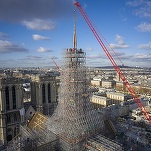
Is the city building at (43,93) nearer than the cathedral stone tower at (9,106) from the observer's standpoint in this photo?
No

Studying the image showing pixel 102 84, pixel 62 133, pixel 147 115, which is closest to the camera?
pixel 62 133

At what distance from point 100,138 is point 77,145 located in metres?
3.83

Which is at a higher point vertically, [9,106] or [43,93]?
[43,93]

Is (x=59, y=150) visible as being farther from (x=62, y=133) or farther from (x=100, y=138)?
(x=100, y=138)

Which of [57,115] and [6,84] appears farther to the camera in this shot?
[6,84]

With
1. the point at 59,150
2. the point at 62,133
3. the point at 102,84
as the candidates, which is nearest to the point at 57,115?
the point at 62,133

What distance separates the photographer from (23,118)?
4859 centimetres

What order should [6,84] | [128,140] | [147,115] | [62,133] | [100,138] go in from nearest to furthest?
[100,138] → [62,133] → [128,140] → [6,84] → [147,115]

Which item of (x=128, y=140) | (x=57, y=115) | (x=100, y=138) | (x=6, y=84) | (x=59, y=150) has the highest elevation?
(x=6, y=84)

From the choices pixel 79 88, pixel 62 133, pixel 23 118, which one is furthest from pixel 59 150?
pixel 23 118

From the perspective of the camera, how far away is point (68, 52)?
108 feet

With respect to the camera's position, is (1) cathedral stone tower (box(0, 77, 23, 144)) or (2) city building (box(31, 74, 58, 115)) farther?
(2) city building (box(31, 74, 58, 115))

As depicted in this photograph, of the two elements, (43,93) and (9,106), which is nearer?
(9,106)

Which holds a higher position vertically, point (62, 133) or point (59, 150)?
point (62, 133)
